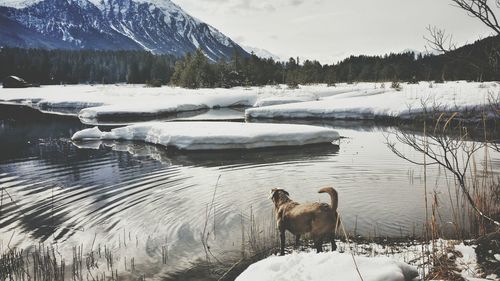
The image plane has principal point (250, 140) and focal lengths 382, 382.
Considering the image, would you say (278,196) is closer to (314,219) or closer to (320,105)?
(314,219)

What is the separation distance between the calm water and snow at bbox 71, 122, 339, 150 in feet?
1.52

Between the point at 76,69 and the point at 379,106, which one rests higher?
the point at 76,69

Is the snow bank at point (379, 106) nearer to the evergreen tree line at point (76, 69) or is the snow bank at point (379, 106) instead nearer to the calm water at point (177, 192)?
the calm water at point (177, 192)

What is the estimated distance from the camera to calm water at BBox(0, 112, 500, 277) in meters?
7.02

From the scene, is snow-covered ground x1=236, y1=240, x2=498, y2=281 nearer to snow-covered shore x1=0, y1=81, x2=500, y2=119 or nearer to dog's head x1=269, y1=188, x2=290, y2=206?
dog's head x1=269, y1=188, x2=290, y2=206

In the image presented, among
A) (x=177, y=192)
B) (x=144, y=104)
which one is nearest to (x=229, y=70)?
(x=144, y=104)

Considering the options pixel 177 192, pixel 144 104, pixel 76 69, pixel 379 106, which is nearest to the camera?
pixel 177 192

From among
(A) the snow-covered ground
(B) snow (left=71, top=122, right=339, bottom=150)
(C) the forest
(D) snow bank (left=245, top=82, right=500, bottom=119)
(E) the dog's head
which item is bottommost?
(A) the snow-covered ground

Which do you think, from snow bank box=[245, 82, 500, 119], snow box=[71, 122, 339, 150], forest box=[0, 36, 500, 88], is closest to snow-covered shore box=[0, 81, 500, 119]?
snow bank box=[245, 82, 500, 119]

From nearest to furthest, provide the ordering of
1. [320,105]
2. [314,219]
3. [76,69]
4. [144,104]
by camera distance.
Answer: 1. [314,219]
2. [320,105]
3. [144,104]
4. [76,69]

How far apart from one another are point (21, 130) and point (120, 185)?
15.6 meters

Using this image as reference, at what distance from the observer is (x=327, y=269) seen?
3965 millimetres

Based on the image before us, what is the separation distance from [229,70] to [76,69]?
6229cm

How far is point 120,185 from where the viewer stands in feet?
35.1
